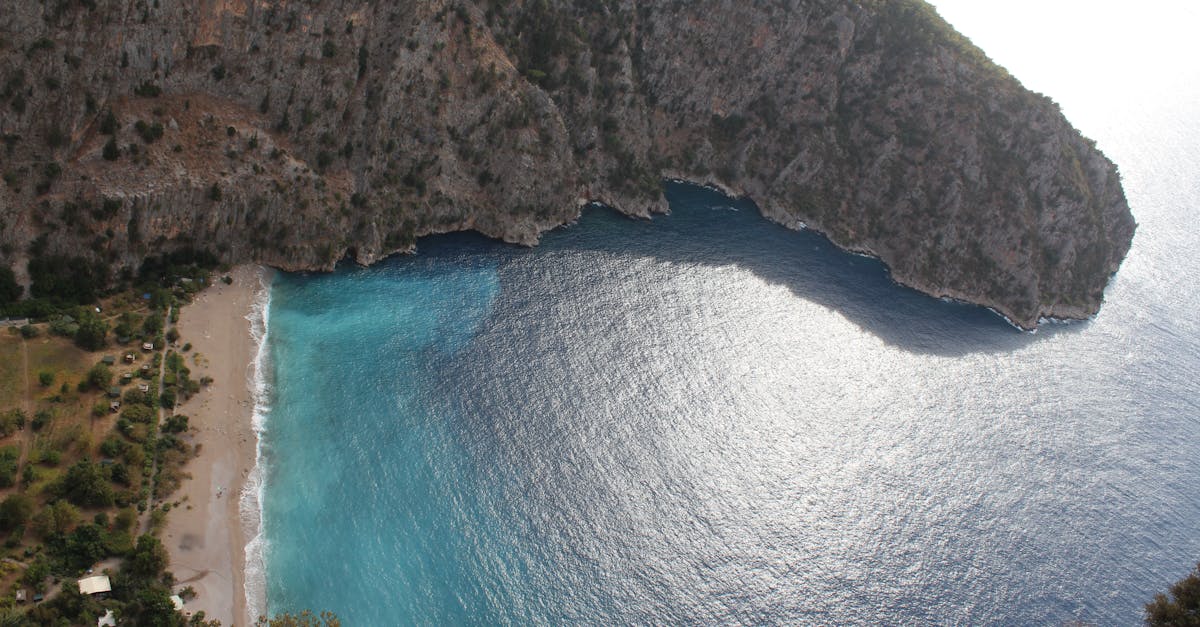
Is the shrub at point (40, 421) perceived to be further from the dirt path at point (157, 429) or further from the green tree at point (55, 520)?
the green tree at point (55, 520)

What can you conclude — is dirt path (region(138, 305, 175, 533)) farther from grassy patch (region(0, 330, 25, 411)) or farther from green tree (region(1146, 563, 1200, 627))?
green tree (region(1146, 563, 1200, 627))

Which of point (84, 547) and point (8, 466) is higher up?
point (8, 466)

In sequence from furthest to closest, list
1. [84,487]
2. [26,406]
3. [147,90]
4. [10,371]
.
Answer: [147,90] < [10,371] < [26,406] < [84,487]

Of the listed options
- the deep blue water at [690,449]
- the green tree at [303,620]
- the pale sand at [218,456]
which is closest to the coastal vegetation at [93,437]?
the pale sand at [218,456]

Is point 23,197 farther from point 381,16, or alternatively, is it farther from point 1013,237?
point 1013,237

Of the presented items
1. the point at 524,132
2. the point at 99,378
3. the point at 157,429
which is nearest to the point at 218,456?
the point at 157,429

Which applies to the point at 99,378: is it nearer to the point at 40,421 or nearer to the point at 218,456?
the point at 40,421

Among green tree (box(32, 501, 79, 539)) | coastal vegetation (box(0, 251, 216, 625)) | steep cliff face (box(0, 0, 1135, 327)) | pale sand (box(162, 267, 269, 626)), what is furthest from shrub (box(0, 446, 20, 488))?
steep cliff face (box(0, 0, 1135, 327))
